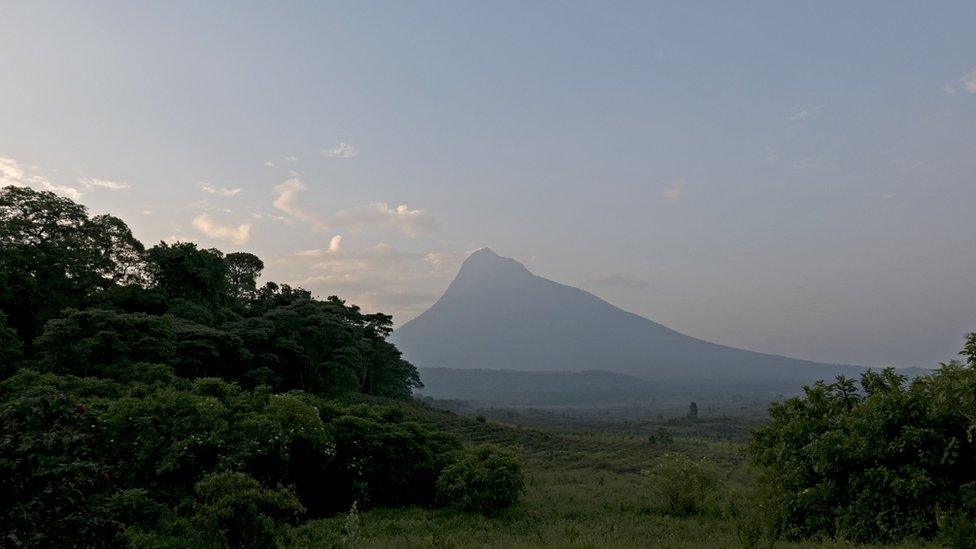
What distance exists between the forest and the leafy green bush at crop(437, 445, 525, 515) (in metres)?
0.07

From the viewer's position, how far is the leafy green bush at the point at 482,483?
17.1 meters

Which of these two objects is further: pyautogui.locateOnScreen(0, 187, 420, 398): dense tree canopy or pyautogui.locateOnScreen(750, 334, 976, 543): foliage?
pyautogui.locateOnScreen(0, 187, 420, 398): dense tree canopy

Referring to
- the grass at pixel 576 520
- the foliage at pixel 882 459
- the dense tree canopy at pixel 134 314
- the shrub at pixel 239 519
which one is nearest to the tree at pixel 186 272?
the dense tree canopy at pixel 134 314

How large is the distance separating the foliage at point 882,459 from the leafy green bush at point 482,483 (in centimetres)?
794

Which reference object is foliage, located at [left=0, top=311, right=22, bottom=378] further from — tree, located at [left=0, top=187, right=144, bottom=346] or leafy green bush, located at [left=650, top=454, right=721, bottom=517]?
leafy green bush, located at [left=650, top=454, right=721, bottom=517]

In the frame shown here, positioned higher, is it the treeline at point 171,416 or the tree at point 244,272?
the tree at point 244,272

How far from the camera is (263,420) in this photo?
1534cm

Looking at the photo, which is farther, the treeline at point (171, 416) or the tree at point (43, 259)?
the tree at point (43, 259)

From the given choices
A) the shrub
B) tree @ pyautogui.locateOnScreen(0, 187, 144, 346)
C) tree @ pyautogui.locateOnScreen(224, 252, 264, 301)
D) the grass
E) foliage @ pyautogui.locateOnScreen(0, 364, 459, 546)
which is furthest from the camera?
tree @ pyautogui.locateOnScreen(224, 252, 264, 301)

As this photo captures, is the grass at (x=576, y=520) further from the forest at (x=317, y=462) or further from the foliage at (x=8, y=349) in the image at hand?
the foliage at (x=8, y=349)

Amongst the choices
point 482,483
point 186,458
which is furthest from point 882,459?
point 186,458

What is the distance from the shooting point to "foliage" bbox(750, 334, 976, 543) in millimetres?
10359

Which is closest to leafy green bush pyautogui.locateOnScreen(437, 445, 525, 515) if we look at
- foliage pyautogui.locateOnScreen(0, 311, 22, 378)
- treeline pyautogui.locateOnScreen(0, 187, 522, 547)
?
treeline pyautogui.locateOnScreen(0, 187, 522, 547)

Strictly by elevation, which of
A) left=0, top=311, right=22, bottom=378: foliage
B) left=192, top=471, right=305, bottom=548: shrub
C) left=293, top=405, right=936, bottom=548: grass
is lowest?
left=293, top=405, right=936, bottom=548: grass
